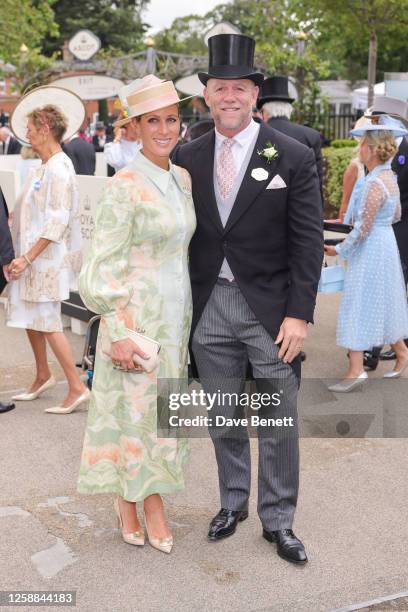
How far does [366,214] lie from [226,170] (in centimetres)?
242

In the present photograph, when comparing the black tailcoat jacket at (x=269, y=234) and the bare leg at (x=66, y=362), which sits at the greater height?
the black tailcoat jacket at (x=269, y=234)

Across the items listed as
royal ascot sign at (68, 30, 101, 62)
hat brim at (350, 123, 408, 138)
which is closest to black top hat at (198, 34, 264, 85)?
hat brim at (350, 123, 408, 138)

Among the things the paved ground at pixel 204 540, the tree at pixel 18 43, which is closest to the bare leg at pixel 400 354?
the paved ground at pixel 204 540

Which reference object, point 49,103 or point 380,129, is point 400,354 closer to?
point 380,129

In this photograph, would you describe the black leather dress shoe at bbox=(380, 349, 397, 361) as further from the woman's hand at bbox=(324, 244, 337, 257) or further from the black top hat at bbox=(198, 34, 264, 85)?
the black top hat at bbox=(198, 34, 264, 85)

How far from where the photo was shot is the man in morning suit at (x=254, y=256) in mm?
3482

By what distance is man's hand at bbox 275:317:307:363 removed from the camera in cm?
351

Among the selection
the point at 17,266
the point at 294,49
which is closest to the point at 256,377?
the point at 17,266

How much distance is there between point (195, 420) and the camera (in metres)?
3.92

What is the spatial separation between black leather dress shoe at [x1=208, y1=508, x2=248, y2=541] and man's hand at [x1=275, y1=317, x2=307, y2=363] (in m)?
0.85

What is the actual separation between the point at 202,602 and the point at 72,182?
117 inches

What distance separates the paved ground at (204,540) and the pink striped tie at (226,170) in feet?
5.22

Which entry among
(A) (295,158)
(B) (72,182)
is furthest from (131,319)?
(B) (72,182)

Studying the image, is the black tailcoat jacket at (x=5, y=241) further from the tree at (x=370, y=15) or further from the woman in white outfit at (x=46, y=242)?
the tree at (x=370, y=15)
